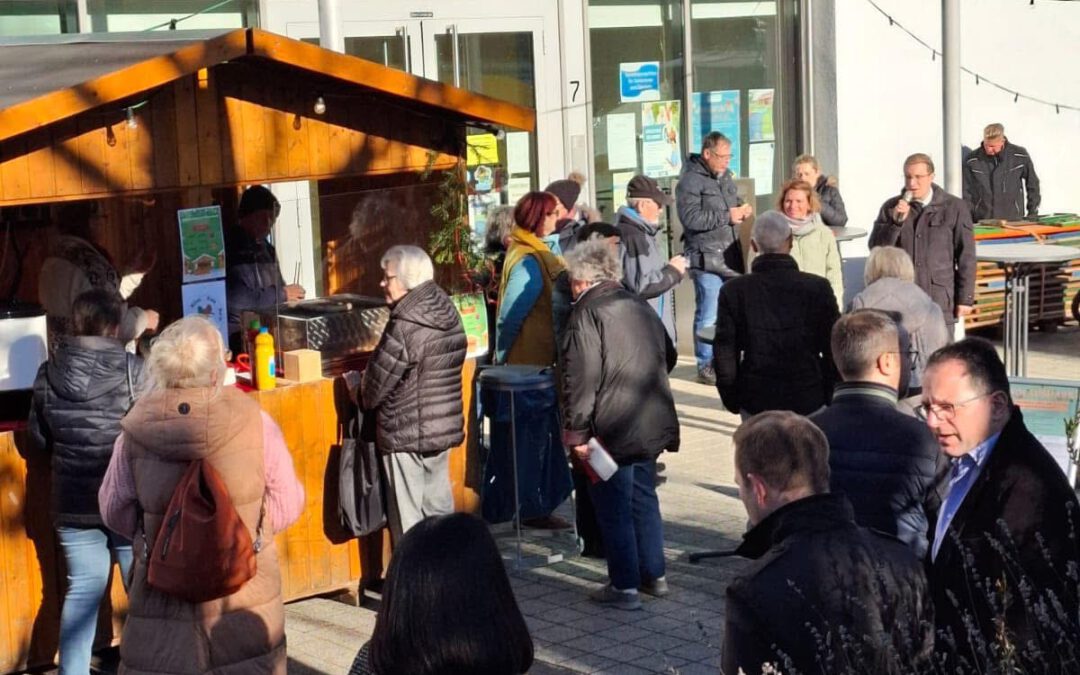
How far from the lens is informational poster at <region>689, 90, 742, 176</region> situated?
15.2m

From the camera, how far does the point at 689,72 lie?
15.1m

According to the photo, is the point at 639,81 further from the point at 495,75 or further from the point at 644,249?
the point at 644,249

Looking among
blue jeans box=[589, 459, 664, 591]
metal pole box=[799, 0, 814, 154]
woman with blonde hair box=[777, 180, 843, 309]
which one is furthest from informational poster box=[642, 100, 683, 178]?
blue jeans box=[589, 459, 664, 591]

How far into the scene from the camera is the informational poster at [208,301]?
800 centimetres

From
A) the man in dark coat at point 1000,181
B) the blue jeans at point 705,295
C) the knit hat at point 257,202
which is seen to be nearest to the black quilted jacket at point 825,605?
the knit hat at point 257,202

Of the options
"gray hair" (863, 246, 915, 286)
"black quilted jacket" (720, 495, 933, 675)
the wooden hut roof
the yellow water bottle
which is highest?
the wooden hut roof

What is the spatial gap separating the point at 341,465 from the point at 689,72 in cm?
852

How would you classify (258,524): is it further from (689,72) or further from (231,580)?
(689,72)

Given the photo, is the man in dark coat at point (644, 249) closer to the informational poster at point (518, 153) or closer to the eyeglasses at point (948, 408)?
the informational poster at point (518, 153)

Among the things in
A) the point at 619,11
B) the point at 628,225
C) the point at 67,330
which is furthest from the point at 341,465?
the point at 619,11

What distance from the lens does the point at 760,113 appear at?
15.8 meters

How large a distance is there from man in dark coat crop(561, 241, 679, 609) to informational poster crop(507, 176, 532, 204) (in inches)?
258

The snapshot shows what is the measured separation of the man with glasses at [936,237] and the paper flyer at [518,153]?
4.46m

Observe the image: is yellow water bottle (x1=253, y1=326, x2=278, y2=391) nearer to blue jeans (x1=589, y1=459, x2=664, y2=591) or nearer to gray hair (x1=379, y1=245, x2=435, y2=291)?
gray hair (x1=379, y1=245, x2=435, y2=291)
